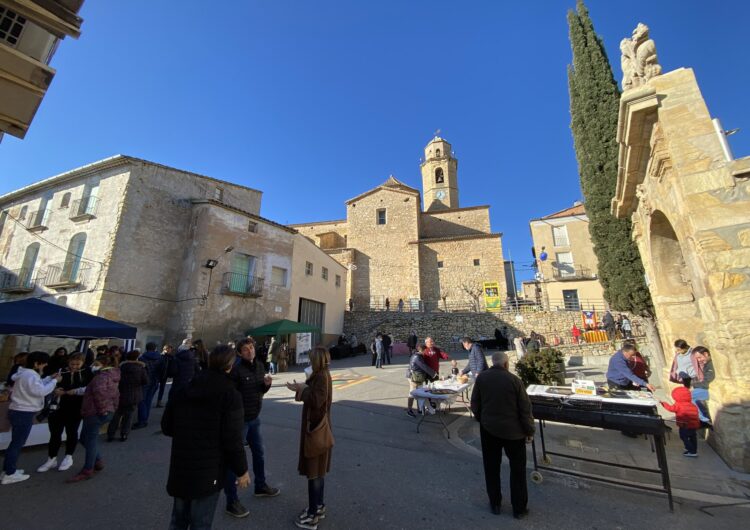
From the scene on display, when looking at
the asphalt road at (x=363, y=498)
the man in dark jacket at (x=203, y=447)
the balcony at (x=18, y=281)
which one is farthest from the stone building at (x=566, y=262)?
the balcony at (x=18, y=281)

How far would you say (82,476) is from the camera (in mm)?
3826

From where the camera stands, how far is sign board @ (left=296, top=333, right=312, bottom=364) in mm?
16023

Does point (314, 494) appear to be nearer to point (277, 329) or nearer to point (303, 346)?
point (277, 329)

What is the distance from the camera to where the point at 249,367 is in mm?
3498

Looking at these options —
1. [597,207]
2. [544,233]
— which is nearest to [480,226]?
[544,233]

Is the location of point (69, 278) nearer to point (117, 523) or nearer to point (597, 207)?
point (117, 523)

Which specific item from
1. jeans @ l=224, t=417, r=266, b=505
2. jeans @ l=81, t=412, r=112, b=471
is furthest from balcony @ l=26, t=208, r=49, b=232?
jeans @ l=224, t=417, r=266, b=505

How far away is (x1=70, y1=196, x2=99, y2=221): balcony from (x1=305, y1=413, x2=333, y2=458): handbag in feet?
56.1

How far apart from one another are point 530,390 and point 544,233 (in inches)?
1116

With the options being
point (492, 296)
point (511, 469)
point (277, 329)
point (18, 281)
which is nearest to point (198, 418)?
point (511, 469)

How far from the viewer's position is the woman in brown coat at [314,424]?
284 centimetres

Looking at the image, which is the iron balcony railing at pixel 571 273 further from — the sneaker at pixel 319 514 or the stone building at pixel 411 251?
the sneaker at pixel 319 514

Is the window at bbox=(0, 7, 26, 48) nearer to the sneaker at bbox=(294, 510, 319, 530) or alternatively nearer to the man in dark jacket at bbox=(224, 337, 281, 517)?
the man in dark jacket at bbox=(224, 337, 281, 517)

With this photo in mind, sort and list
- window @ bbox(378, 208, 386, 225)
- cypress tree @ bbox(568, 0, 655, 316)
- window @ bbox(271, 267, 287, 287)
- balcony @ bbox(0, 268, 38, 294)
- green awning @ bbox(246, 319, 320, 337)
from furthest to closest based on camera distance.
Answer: window @ bbox(378, 208, 386, 225) < window @ bbox(271, 267, 287, 287) < balcony @ bbox(0, 268, 38, 294) < green awning @ bbox(246, 319, 320, 337) < cypress tree @ bbox(568, 0, 655, 316)
